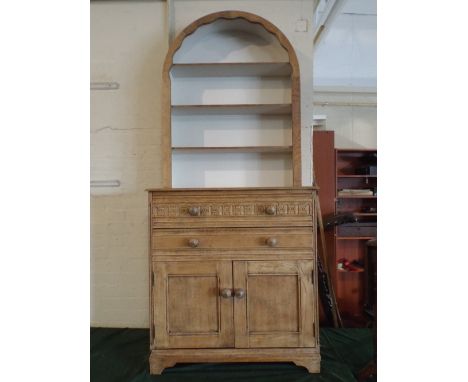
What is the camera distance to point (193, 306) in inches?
57.1

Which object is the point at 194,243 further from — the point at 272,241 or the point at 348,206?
the point at 348,206

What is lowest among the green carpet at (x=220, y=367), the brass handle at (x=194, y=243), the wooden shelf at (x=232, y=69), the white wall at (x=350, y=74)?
the green carpet at (x=220, y=367)

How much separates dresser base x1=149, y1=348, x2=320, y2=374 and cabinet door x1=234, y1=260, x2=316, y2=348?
0.03 m

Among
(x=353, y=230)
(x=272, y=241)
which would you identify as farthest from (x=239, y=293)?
(x=353, y=230)

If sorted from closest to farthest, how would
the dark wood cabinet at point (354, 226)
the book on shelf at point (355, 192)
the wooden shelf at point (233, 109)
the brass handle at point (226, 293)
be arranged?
the brass handle at point (226, 293) → the wooden shelf at point (233, 109) → the dark wood cabinet at point (354, 226) → the book on shelf at point (355, 192)

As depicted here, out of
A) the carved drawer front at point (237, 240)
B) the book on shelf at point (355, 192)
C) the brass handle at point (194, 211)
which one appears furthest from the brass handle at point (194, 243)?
the book on shelf at point (355, 192)

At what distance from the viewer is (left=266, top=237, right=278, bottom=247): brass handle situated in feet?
4.71

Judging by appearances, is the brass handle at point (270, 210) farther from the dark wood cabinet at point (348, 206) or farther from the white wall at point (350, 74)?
the white wall at point (350, 74)

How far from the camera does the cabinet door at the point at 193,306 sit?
1.44m

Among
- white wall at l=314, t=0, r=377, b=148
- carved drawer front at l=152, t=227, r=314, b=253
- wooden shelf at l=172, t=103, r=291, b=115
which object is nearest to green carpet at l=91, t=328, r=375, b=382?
carved drawer front at l=152, t=227, r=314, b=253

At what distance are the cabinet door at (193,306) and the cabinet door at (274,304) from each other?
0.06 meters
